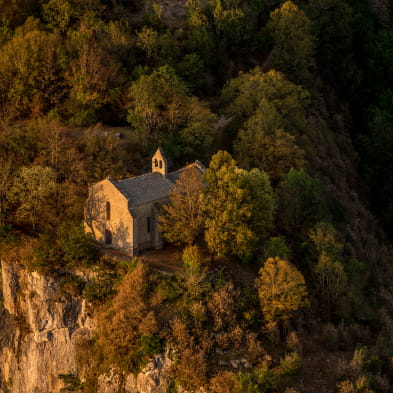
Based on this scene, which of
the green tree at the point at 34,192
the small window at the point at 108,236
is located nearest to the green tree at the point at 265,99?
the small window at the point at 108,236

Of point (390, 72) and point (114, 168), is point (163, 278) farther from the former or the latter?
point (390, 72)

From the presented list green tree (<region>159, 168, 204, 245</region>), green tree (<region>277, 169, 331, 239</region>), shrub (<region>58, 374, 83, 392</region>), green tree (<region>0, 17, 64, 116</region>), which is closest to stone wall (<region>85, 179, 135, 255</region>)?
green tree (<region>159, 168, 204, 245</region>)

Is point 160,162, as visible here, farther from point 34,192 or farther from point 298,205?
point 298,205

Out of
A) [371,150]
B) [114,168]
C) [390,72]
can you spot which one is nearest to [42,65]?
[114,168]

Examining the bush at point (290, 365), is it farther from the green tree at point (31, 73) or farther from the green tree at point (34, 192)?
the green tree at point (31, 73)

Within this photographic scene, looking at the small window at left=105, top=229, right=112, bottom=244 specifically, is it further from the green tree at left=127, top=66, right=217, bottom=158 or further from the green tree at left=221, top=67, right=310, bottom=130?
the green tree at left=221, top=67, right=310, bottom=130
